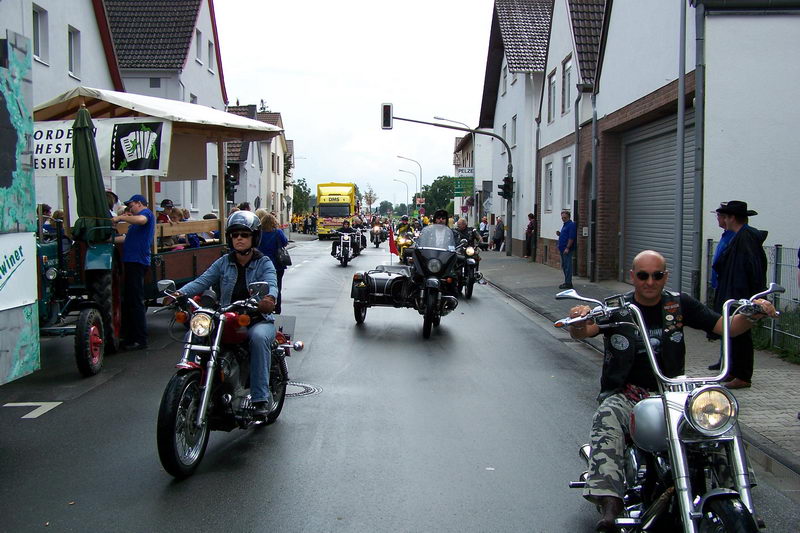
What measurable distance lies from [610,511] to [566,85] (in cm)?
2185

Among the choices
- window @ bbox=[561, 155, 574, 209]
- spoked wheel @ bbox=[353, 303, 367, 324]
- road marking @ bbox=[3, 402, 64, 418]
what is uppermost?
window @ bbox=[561, 155, 574, 209]

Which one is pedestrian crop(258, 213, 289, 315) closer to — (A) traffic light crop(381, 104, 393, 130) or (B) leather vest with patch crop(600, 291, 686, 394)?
(B) leather vest with patch crop(600, 291, 686, 394)

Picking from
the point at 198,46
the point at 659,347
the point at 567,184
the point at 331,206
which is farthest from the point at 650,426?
the point at 331,206

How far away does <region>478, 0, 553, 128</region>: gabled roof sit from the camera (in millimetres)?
31734

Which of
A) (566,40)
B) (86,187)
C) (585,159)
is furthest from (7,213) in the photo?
(566,40)

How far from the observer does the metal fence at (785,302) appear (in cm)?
916

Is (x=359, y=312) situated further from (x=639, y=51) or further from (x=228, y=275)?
(x=639, y=51)

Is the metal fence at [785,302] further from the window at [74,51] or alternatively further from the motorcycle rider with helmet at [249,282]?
the window at [74,51]

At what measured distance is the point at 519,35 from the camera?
110 ft

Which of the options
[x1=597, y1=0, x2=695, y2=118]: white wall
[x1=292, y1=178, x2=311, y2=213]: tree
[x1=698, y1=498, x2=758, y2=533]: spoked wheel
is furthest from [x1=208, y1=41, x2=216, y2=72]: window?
[x1=292, y1=178, x2=311, y2=213]: tree

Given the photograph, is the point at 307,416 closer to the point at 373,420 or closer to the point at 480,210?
A: the point at 373,420

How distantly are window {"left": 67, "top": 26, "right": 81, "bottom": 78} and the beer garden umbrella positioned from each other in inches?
604

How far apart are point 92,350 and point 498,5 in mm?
29738

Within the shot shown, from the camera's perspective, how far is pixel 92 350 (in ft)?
26.6
